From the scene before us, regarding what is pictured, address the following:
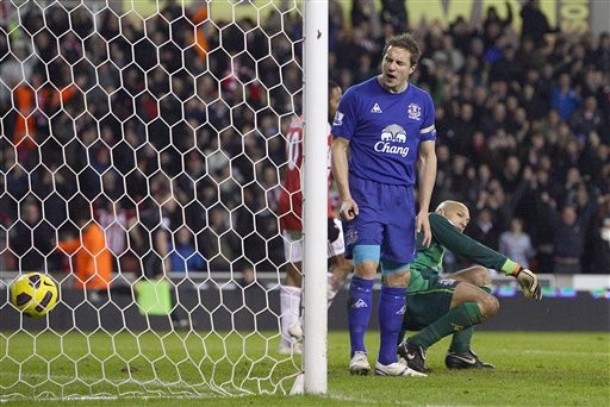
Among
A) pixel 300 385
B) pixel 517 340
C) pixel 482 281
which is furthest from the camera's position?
pixel 517 340

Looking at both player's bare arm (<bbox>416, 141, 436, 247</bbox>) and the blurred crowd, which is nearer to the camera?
player's bare arm (<bbox>416, 141, 436, 247</bbox>)

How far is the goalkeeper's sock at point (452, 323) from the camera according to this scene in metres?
8.12

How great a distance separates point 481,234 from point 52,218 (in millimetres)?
5355

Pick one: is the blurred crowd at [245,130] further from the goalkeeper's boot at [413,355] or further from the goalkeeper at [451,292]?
the goalkeeper's boot at [413,355]

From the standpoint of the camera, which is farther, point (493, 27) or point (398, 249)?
point (493, 27)

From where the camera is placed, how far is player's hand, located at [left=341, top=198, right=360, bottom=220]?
7.56 m

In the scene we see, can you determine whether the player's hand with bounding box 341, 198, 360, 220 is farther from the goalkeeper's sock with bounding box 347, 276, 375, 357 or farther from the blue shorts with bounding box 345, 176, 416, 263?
the goalkeeper's sock with bounding box 347, 276, 375, 357

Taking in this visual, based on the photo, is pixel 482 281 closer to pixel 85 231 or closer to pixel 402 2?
pixel 85 231

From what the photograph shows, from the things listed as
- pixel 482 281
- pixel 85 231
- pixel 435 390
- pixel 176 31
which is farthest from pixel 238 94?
pixel 435 390

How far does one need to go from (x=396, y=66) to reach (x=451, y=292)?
4.80 feet

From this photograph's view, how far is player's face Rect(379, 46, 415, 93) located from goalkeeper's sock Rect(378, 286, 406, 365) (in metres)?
1.15

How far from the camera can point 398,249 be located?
7738 mm

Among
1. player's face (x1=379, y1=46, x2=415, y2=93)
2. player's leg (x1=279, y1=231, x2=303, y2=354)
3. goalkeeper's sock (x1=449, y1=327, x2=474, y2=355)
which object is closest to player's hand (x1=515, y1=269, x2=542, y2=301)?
goalkeeper's sock (x1=449, y1=327, x2=474, y2=355)

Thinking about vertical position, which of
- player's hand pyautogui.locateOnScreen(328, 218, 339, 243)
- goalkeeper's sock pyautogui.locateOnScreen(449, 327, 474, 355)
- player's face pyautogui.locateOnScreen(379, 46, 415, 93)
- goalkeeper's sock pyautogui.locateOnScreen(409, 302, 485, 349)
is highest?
player's face pyautogui.locateOnScreen(379, 46, 415, 93)
